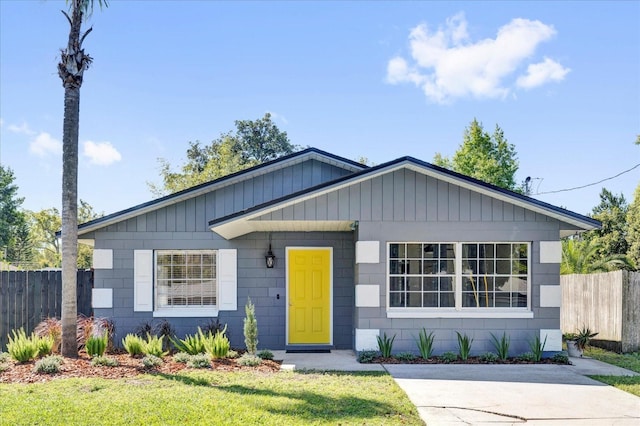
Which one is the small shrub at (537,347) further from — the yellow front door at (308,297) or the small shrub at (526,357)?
the yellow front door at (308,297)

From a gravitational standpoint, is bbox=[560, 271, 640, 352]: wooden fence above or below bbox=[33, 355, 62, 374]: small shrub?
above

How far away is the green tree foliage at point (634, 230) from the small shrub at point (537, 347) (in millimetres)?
21926

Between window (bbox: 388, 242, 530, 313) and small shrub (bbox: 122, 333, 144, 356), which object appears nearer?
small shrub (bbox: 122, 333, 144, 356)

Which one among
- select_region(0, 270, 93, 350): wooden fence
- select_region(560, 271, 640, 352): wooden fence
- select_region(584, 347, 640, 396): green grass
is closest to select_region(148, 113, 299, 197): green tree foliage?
select_region(0, 270, 93, 350): wooden fence

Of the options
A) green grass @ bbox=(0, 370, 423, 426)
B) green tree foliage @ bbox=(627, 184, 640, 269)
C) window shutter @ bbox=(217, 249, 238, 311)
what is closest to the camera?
green grass @ bbox=(0, 370, 423, 426)

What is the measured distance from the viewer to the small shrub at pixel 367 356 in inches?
382

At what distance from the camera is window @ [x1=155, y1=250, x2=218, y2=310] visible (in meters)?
11.5

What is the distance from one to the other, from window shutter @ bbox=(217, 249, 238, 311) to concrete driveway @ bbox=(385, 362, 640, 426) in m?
3.90

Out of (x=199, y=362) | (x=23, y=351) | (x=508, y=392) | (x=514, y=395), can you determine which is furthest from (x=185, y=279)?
(x=514, y=395)

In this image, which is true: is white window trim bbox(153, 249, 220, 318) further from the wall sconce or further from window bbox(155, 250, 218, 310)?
the wall sconce

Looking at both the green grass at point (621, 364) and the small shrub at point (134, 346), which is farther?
the small shrub at point (134, 346)

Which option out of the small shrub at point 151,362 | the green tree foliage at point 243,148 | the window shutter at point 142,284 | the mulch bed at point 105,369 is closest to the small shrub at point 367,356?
the mulch bed at point 105,369

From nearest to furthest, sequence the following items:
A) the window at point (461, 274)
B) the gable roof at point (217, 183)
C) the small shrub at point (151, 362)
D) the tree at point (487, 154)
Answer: the small shrub at point (151, 362) < the window at point (461, 274) < the gable roof at point (217, 183) < the tree at point (487, 154)

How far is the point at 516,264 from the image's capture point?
34.0ft
